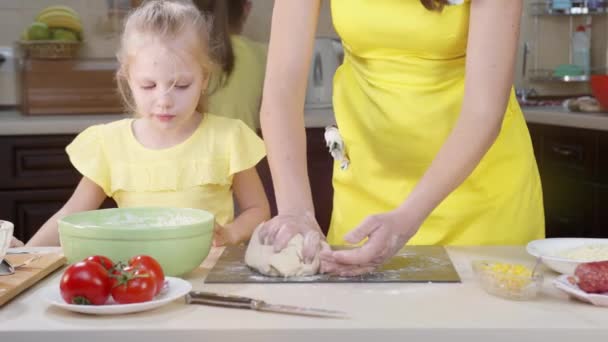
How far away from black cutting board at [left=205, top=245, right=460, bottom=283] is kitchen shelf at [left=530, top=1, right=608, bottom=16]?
2.76 meters

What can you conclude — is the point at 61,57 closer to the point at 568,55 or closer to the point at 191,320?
the point at 568,55

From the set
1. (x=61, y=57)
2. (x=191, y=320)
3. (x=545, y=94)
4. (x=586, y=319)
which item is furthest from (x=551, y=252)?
(x=545, y=94)

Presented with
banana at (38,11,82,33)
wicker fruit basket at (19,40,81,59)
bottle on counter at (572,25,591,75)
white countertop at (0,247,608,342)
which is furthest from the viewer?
bottle on counter at (572,25,591,75)

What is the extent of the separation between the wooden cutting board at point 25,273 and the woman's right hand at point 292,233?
0.31m

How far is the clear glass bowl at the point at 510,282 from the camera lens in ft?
4.27

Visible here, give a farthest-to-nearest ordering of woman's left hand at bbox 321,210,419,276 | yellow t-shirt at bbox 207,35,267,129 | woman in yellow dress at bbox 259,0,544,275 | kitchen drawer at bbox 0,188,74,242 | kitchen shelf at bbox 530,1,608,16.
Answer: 1. kitchen shelf at bbox 530,1,608,16
2. kitchen drawer at bbox 0,188,74,242
3. yellow t-shirt at bbox 207,35,267,129
4. woman in yellow dress at bbox 259,0,544,275
5. woman's left hand at bbox 321,210,419,276

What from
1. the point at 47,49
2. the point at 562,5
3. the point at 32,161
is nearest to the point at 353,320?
the point at 32,161

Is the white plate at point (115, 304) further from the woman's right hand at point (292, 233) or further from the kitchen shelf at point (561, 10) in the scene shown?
the kitchen shelf at point (561, 10)

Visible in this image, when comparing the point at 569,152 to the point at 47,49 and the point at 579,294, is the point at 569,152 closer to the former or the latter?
the point at 47,49

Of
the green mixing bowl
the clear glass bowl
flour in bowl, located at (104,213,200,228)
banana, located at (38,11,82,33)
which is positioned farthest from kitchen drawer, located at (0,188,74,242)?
the clear glass bowl

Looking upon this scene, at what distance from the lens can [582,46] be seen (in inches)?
165

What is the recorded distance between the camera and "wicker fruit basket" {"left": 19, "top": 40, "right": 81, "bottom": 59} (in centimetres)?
369

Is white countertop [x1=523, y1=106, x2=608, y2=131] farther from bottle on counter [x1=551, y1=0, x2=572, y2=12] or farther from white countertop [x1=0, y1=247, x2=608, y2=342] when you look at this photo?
white countertop [x1=0, y1=247, x2=608, y2=342]

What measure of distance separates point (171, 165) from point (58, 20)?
6.52 feet
